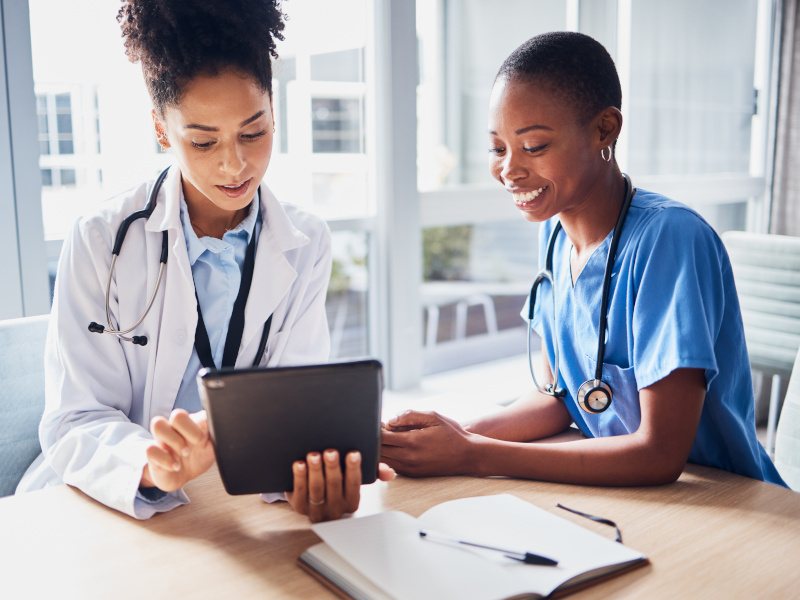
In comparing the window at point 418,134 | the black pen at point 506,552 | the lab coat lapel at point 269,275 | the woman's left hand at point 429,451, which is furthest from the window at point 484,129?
the black pen at point 506,552

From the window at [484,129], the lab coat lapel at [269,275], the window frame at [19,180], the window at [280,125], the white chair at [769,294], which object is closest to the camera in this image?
the lab coat lapel at [269,275]

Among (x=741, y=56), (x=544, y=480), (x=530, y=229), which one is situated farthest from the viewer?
(x=741, y=56)

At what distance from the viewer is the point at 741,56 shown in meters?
3.85

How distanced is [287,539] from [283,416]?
17cm

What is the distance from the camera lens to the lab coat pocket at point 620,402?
1.17m

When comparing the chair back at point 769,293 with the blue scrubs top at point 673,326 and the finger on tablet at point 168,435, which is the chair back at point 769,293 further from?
the finger on tablet at point 168,435

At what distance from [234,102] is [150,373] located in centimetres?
44

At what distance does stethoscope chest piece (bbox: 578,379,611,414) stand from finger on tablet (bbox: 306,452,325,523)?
44 cm

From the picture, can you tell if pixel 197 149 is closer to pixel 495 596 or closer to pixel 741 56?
pixel 495 596

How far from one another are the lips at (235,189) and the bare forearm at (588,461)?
1.69ft

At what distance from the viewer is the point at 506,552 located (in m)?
0.84

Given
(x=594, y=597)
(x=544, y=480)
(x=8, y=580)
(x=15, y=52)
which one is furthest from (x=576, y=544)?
(x=15, y=52)

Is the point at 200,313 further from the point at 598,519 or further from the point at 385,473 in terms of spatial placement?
the point at 598,519

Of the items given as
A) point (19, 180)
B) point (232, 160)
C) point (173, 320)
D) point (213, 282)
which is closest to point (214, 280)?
point (213, 282)
